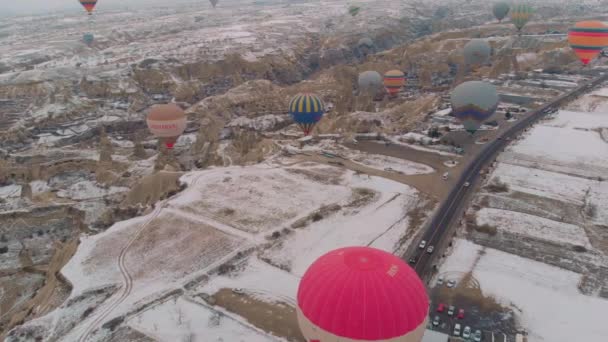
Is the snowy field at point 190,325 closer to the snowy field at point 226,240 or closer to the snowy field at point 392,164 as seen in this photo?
the snowy field at point 226,240

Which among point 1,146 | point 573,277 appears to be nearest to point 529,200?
point 573,277

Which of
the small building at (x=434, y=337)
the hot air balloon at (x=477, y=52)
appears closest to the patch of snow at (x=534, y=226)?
the small building at (x=434, y=337)

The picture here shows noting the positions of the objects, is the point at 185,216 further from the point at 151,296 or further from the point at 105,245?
the point at 151,296

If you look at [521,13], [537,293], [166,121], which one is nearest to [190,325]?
[537,293]

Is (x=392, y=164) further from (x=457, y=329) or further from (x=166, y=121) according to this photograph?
(x=166, y=121)

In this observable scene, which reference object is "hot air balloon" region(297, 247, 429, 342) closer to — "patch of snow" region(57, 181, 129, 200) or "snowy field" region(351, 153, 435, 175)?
"snowy field" region(351, 153, 435, 175)

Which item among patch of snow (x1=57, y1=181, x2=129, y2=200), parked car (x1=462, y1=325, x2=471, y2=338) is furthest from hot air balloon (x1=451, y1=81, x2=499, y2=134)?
patch of snow (x1=57, y1=181, x2=129, y2=200)
